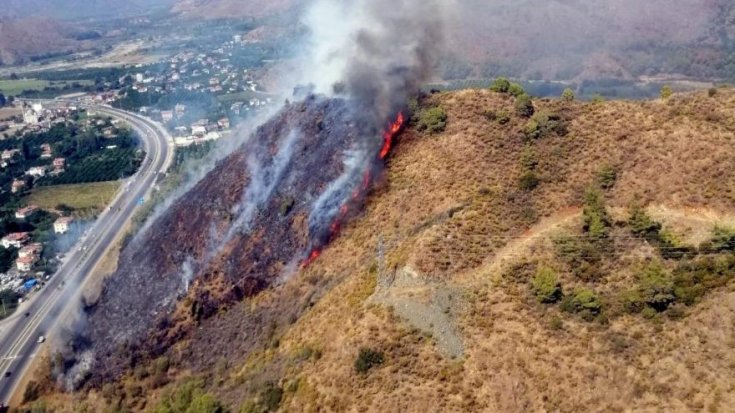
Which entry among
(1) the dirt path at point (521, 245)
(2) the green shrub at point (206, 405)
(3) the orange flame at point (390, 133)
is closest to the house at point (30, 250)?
(3) the orange flame at point (390, 133)

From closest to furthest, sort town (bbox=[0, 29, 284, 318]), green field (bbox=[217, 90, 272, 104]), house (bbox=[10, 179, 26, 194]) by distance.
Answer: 1. town (bbox=[0, 29, 284, 318])
2. house (bbox=[10, 179, 26, 194])
3. green field (bbox=[217, 90, 272, 104])

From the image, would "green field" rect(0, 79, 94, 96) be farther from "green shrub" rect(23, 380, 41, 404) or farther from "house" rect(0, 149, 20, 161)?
"green shrub" rect(23, 380, 41, 404)

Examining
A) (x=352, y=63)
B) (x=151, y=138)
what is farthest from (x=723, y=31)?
(x=151, y=138)

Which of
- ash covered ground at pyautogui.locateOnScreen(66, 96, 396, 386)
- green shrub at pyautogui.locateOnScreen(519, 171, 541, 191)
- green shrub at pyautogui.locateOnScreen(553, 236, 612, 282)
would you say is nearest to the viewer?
green shrub at pyautogui.locateOnScreen(553, 236, 612, 282)

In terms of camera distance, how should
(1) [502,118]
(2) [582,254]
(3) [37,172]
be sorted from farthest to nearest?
(3) [37,172], (1) [502,118], (2) [582,254]

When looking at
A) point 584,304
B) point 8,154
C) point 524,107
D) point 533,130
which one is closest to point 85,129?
point 8,154

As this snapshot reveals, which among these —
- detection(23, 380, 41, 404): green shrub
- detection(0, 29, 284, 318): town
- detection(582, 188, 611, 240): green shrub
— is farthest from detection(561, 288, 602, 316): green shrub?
detection(0, 29, 284, 318): town

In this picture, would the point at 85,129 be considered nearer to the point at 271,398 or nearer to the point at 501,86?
the point at 501,86
